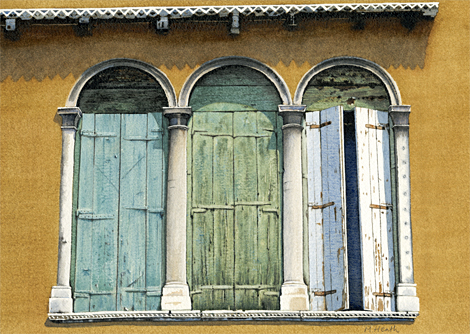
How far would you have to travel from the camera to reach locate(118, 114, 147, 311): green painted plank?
31.9 ft

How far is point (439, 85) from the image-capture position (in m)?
10.2

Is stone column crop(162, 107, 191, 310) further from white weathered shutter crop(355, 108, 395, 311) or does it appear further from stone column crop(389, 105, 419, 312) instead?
stone column crop(389, 105, 419, 312)

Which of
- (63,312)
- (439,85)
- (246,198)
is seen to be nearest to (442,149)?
(439,85)

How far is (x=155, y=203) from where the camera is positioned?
9922 mm

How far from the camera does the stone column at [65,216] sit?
9641 mm

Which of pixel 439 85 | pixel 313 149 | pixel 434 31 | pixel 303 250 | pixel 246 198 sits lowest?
pixel 303 250

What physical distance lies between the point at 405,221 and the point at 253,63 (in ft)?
8.99

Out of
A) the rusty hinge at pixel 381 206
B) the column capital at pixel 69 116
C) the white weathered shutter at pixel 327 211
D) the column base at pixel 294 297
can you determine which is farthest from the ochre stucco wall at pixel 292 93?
the white weathered shutter at pixel 327 211

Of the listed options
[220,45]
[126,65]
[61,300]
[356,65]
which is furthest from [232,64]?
[61,300]

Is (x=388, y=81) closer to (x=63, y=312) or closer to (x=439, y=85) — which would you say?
(x=439, y=85)

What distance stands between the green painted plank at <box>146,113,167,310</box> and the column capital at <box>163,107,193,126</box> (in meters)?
0.13

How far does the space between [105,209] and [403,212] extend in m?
3.64
